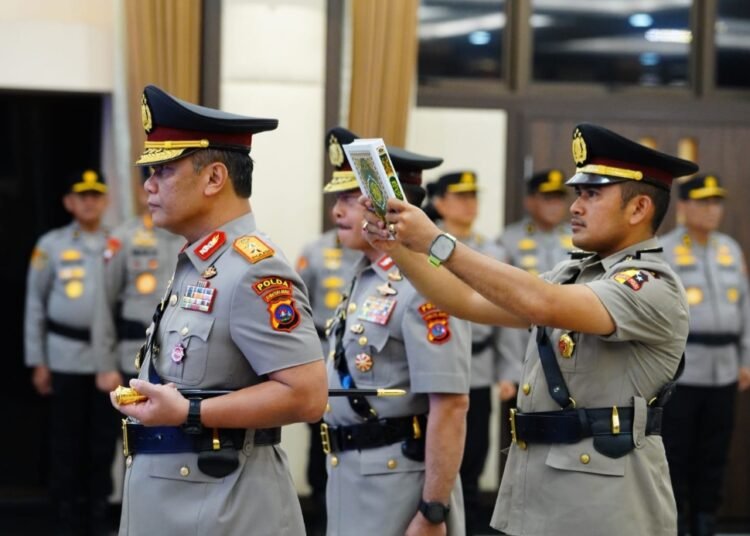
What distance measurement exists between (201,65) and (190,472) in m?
3.63

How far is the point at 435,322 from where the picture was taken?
122 inches

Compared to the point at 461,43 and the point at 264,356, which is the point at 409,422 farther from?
the point at 461,43

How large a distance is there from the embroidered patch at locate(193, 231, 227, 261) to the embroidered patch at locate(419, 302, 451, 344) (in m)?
0.77

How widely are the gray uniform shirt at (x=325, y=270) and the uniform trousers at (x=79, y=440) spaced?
1.08m

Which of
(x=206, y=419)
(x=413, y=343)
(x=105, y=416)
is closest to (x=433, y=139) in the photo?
(x=105, y=416)

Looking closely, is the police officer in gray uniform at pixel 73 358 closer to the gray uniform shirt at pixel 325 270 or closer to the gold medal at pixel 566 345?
the gray uniform shirt at pixel 325 270

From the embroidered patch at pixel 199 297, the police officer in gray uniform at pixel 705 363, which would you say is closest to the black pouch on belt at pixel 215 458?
the embroidered patch at pixel 199 297

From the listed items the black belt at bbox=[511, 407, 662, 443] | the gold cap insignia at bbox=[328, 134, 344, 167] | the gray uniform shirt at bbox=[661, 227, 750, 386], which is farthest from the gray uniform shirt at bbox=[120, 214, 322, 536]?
the gray uniform shirt at bbox=[661, 227, 750, 386]

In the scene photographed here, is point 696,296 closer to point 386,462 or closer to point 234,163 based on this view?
point 386,462

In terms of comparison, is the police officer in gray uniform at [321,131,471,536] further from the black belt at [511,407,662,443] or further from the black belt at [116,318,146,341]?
the black belt at [116,318,146,341]

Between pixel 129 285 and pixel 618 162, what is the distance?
129 inches

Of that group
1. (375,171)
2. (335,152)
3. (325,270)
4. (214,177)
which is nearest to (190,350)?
(214,177)

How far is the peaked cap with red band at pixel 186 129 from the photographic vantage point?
2.46m

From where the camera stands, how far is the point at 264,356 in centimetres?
235
